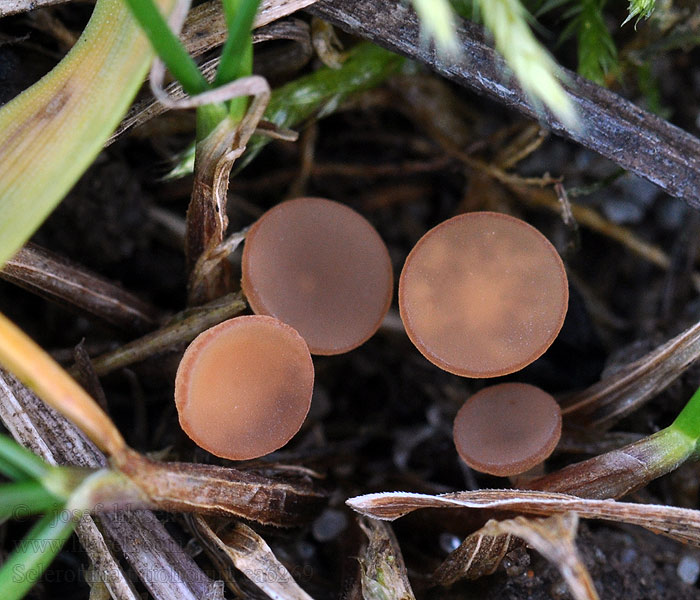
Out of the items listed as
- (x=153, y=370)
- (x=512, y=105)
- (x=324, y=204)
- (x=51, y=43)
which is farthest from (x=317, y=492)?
(x=51, y=43)

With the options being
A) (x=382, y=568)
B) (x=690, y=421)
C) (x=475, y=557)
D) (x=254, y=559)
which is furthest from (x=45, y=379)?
(x=690, y=421)

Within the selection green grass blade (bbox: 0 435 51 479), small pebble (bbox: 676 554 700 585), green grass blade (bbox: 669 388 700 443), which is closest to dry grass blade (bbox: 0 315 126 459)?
green grass blade (bbox: 0 435 51 479)

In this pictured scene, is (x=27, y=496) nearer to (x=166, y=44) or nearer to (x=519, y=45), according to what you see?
(x=166, y=44)

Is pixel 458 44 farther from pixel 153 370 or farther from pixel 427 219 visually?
pixel 153 370

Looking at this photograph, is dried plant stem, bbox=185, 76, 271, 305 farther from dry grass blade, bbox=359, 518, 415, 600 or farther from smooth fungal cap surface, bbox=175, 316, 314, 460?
dry grass blade, bbox=359, 518, 415, 600

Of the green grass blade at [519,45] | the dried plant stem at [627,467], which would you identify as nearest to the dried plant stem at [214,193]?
the green grass blade at [519,45]

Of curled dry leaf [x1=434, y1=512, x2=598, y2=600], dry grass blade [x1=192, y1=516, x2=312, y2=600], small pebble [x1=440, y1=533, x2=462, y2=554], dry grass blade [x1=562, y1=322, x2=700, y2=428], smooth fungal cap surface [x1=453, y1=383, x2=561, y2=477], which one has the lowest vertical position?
small pebble [x1=440, y1=533, x2=462, y2=554]
